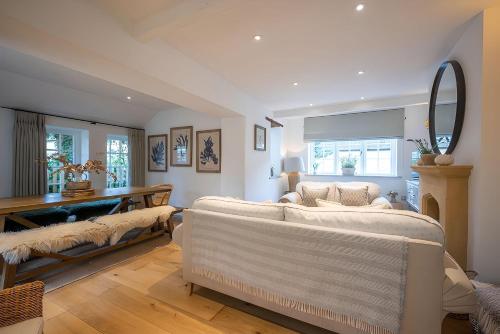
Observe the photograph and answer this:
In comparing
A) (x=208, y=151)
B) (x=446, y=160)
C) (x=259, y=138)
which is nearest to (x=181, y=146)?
(x=208, y=151)

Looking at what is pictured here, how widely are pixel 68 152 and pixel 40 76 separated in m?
1.62

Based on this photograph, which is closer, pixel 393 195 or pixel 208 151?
pixel 208 151

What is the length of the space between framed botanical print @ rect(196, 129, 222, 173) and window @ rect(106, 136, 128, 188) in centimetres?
197

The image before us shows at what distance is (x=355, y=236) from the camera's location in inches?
47.6

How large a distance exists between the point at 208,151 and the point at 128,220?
2236 millimetres

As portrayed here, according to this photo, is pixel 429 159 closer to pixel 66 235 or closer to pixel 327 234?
pixel 327 234

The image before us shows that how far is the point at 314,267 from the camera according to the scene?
1308 mm

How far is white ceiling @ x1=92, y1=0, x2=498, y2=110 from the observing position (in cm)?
172

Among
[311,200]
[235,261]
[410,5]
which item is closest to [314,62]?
[410,5]

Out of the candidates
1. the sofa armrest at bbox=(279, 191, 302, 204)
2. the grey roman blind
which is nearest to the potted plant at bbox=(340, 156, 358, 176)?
the grey roman blind

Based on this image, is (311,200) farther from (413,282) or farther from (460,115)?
(413,282)

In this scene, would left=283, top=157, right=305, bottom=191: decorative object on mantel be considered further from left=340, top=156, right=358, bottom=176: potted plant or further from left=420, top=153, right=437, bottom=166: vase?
left=420, top=153, right=437, bottom=166: vase

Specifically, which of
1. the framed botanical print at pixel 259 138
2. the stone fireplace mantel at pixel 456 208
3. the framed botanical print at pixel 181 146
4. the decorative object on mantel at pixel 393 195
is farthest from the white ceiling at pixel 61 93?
the decorative object on mantel at pixel 393 195

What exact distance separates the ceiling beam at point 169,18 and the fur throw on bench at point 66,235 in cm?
198
